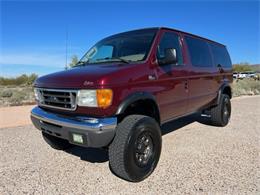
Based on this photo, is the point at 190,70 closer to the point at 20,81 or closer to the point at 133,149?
the point at 133,149

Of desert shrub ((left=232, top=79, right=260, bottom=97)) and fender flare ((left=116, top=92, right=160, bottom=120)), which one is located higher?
fender flare ((left=116, top=92, right=160, bottom=120))

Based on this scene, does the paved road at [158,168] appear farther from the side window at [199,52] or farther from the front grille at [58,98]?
the side window at [199,52]

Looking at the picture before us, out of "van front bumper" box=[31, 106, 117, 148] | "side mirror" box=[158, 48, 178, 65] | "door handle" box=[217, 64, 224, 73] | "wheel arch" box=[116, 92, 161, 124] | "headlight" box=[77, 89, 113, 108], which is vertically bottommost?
"van front bumper" box=[31, 106, 117, 148]

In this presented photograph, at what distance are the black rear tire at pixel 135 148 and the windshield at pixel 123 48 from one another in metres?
1.07

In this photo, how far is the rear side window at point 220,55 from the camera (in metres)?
6.47

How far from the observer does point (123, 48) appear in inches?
177

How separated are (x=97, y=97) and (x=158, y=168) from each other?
169 cm

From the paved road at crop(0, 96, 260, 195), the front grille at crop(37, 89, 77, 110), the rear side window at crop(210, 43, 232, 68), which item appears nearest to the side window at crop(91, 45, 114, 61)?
the front grille at crop(37, 89, 77, 110)

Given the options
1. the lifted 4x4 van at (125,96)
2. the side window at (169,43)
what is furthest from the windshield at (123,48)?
the side window at (169,43)

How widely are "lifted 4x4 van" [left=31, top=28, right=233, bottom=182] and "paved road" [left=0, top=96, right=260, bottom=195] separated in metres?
0.32

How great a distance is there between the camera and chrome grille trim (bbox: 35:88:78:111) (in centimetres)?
330

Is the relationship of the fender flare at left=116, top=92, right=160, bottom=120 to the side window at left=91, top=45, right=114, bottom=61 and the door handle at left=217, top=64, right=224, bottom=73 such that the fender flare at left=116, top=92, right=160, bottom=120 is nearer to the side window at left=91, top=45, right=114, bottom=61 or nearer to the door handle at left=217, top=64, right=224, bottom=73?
the side window at left=91, top=45, right=114, bottom=61

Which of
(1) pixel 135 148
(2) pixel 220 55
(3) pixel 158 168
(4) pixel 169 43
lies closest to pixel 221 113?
(2) pixel 220 55

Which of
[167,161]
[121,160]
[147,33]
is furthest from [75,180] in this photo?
[147,33]
